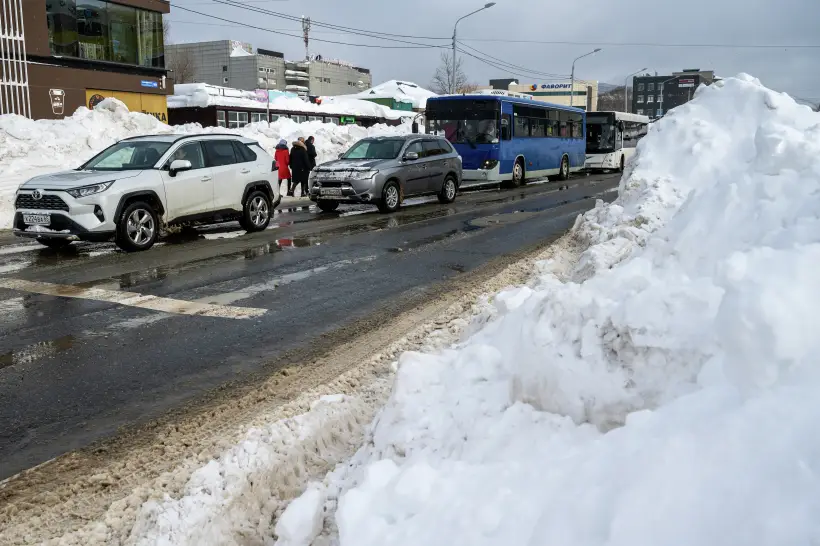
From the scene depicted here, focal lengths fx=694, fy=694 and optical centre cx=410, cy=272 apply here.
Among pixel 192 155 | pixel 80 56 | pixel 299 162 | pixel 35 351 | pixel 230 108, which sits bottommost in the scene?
pixel 35 351

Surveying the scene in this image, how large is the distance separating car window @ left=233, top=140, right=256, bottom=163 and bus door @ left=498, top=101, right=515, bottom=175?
1260 centimetres

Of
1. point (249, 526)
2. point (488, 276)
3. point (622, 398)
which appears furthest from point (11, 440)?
point (488, 276)

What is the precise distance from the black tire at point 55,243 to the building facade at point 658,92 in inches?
5147

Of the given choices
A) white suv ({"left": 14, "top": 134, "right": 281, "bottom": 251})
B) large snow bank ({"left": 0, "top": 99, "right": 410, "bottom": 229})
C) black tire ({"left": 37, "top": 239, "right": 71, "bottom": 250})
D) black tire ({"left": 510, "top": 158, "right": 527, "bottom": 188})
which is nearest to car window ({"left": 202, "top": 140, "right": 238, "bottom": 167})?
white suv ({"left": 14, "top": 134, "right": 281, "bottom": 251})

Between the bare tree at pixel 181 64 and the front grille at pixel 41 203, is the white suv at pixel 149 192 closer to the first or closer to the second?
the front grille at pixel 41 203

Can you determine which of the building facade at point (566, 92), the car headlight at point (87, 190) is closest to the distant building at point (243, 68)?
the building facade at point (566, 92)

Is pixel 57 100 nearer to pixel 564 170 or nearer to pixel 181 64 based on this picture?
pixel 564 170

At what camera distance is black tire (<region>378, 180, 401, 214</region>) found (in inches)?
653

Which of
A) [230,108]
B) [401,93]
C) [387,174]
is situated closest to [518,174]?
[387,174]

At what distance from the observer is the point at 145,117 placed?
2584cm

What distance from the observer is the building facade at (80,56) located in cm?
2631

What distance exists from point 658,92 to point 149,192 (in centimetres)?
15647

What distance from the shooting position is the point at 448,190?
19.3 m

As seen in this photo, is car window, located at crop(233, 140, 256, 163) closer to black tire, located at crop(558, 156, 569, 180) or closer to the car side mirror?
the car side mirror
